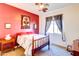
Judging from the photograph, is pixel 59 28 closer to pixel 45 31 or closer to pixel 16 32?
pixel 45 31

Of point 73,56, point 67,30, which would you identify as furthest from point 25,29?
point 73,56

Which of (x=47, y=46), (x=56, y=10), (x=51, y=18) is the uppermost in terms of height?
(x=56, y=10)

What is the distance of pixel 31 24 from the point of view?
1.44 meters

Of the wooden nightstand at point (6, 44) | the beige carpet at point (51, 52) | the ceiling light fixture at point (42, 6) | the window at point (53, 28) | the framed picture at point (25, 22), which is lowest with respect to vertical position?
the beige carpet at point (51, 52)

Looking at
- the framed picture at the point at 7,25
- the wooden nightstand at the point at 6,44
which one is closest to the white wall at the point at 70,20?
the framed picture at the point at 7,25

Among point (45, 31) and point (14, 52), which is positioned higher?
point (45, 31)

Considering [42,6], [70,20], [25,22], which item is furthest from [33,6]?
[70,20]

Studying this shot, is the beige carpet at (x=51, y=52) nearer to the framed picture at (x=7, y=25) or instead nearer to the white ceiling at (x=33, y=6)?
the framed picture at (x=7, y=25)

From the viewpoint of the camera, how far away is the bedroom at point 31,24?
51.1 inches

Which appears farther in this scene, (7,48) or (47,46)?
(47,46)

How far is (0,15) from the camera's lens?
1306 millimetres

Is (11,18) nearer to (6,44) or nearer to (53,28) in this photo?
(6,44)

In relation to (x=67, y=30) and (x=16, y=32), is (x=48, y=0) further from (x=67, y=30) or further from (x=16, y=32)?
(x=16, y=32)

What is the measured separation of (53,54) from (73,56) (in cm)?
30
